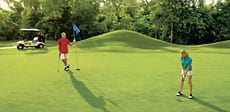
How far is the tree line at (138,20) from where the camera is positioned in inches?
1713

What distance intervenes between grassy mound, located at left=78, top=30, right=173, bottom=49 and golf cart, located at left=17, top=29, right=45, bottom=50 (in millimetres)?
3977

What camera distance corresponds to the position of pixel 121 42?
31.8 metres

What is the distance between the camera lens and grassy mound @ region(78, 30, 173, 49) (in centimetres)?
3058

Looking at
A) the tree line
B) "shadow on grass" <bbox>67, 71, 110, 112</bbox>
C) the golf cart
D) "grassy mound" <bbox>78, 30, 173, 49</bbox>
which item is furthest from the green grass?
the tree line

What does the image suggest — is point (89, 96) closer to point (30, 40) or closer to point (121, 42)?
point (121, 42)

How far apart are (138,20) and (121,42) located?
17174 mm

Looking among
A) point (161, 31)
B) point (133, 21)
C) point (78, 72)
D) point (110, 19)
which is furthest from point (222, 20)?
point (78, 72)

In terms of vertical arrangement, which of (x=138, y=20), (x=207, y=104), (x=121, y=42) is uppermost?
(x=138, y=20)

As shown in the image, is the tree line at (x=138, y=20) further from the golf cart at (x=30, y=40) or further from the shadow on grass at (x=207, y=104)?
the shadow on grass at (x=207, y=104)

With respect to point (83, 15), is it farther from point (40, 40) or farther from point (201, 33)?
point (201, 33)

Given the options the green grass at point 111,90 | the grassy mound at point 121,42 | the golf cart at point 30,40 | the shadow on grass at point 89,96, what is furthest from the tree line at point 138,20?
the shadow on grass at point 89,96

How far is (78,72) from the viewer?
1508 centimetres

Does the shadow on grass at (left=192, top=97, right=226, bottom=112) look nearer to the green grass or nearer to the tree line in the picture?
the green grass

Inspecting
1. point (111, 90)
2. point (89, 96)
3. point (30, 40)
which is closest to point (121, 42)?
point (30, 40)
